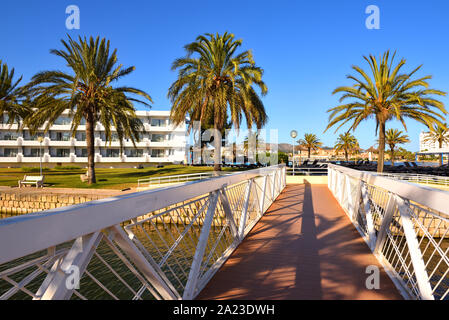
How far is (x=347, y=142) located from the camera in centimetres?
6141

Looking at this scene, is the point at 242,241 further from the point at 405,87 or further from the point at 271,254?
the point at 405,87

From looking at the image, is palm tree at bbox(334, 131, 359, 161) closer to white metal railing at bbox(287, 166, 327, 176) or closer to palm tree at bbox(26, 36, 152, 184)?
white metal railing at bbox(287, 166, 327, 176)

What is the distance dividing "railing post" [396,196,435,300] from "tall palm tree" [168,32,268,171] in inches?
519

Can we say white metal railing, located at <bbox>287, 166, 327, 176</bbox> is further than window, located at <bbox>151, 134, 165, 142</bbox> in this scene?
No

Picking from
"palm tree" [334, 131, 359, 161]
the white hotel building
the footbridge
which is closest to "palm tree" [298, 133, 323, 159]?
"palm tree" [334, 131, 359, 161]

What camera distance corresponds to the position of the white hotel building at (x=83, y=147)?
152 feet

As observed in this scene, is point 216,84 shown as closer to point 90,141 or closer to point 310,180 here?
point 310,180

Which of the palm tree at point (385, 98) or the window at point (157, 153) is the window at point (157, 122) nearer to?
the window at point (157, 153)

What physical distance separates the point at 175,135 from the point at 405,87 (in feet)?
121

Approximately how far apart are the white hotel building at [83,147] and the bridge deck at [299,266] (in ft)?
136

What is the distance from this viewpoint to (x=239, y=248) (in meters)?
4.34

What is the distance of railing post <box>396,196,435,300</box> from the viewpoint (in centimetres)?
240

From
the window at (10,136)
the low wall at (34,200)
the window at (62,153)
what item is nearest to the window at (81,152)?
the window at (62,153)
